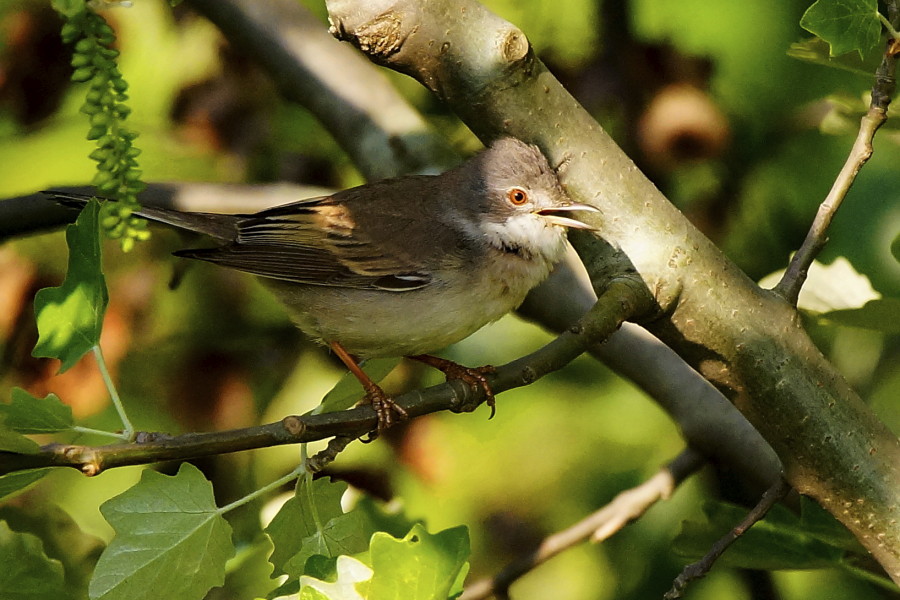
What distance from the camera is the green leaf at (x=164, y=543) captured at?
1.78 meters

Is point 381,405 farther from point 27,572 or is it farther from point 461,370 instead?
point 461,370

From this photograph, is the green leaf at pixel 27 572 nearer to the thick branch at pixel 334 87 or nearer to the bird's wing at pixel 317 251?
the bird's wing at pixel 317 251

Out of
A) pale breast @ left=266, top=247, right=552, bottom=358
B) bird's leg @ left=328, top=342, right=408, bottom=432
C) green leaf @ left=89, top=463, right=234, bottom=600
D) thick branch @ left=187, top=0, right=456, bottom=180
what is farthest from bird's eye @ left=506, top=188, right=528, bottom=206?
green leaf @ left=89, top=463, right=234, bottom=600

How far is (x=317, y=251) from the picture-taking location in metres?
3.43

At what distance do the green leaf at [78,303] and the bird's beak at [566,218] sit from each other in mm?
→ 1106

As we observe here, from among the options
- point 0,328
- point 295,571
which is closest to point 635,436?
point 295,571

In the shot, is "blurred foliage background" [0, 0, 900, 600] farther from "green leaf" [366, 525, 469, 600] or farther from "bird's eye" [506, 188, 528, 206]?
"green leaf" [366, 525, 469, 600]

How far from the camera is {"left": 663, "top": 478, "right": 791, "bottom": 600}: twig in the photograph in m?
2.31

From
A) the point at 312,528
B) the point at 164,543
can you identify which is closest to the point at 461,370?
the point at 312,528

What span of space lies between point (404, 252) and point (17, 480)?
5.79 feet

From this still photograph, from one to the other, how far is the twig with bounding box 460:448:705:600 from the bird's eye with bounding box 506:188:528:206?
3.16 ft

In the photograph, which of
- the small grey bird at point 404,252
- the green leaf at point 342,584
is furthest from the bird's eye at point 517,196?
the green leaf at point 342,584

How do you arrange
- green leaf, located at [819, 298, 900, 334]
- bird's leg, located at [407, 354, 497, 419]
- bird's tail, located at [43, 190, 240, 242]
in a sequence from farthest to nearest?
1. bird's tail, located at [43, 190, 240, 242]
2. bird's leg, located at [407, 354, 497, 419]
3. green leaf, located at [819, 298, 900, 334]

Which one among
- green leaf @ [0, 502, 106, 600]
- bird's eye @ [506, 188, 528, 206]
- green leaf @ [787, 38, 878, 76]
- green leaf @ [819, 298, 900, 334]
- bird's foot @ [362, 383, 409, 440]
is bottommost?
green leaf @ [0, 502, 106, 600]
